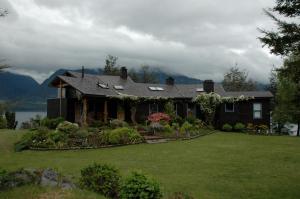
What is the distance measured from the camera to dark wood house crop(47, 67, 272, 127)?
33156mm

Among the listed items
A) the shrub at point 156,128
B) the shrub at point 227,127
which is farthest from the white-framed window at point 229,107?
the shrub at point 156,128

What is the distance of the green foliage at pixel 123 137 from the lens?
2266cm

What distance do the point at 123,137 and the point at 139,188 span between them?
1524cm

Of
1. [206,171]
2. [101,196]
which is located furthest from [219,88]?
[101,196]

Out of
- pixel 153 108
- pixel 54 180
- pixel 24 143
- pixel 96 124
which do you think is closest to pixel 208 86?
pixel 153 108

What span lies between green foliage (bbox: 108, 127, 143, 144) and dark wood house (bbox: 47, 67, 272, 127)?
Result: 7915mm

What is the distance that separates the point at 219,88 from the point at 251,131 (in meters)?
8.96

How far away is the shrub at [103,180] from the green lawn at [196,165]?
46 cm

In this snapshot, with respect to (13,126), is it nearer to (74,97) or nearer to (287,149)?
(74,97)

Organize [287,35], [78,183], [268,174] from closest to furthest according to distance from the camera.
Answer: [78,183] → [287,35] → [268,174]

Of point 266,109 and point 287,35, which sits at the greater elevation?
point 287,35

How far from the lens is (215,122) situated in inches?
1535

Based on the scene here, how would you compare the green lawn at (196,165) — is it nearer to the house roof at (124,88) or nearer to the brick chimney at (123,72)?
the house roof at (124,88)

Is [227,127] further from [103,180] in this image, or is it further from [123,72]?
[103,180]
